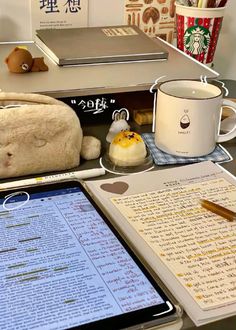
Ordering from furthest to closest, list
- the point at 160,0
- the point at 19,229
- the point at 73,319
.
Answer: the point at 160,0 → the point at 19,229 → the point at 73,319

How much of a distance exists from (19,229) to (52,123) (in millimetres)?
180

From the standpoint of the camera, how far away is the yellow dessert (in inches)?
29.7

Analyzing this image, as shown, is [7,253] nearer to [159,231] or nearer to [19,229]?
[19,229]

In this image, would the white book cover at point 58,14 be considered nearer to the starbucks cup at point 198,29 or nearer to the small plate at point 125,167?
the starbucks cup at point 198,29

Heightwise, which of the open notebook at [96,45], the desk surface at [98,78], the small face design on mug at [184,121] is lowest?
the small face design on mug at [184,121]

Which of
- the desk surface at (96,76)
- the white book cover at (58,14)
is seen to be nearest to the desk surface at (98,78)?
the desk surface at (96,76)

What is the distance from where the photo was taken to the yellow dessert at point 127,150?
75 cm

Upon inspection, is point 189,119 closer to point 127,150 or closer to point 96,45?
point 127,150

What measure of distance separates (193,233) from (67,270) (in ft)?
0.53

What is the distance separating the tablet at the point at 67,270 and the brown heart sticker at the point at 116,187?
0.05 m

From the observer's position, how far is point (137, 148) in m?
0.76

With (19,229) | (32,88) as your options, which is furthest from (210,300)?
(32,88)

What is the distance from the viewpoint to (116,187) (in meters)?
0.70

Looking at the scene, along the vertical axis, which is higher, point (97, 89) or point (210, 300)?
point (97, 89)
